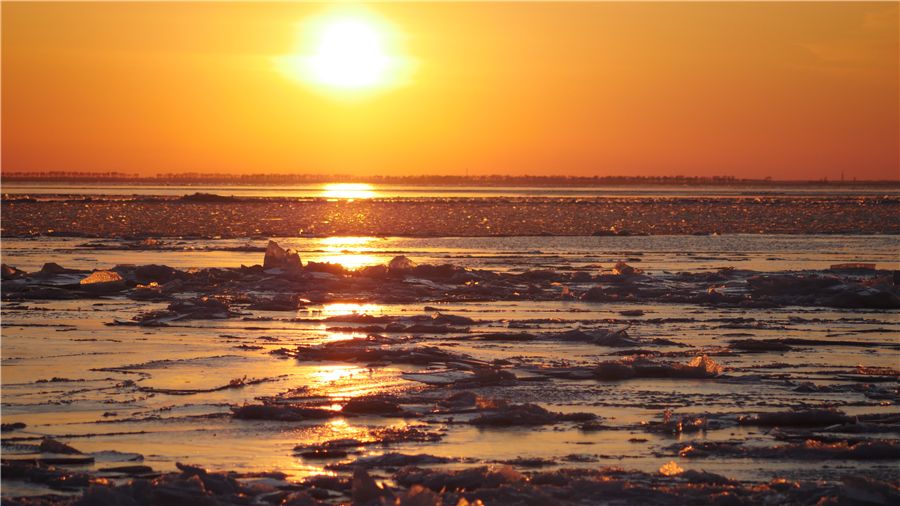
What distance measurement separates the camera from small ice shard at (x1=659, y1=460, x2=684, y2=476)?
5.08 metres

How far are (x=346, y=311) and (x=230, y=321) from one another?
1903mm

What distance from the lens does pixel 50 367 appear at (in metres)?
8.04

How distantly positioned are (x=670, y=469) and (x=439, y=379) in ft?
9.75

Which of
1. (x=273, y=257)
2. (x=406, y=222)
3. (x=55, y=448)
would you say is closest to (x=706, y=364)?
(x=55, y=448)

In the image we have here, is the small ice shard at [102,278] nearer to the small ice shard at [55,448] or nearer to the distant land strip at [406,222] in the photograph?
the small ice shard at [55,448]

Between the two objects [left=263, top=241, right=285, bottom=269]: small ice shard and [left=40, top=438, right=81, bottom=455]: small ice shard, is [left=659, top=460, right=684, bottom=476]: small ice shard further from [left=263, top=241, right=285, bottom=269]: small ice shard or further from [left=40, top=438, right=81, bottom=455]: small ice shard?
[left=263, top=241, right=285, bottom=269]: small ice shard

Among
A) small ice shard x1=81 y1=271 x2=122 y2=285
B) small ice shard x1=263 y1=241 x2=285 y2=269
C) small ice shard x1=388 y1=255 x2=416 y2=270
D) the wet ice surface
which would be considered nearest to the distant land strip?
small ice shard x1=263 y1=241 x2=285 y2=269

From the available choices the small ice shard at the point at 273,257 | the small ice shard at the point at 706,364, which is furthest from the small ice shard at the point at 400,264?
the small ice shard at the point at 706,364

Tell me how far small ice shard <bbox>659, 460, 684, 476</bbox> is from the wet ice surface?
0.24 ft

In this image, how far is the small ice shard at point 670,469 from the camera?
5.08m

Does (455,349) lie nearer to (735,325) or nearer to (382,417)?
(382,417)

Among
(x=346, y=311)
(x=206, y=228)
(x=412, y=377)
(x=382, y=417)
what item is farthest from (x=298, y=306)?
(x=206, y=228)

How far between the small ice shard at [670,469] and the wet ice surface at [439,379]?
2.9 inches

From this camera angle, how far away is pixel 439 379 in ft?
25.1
